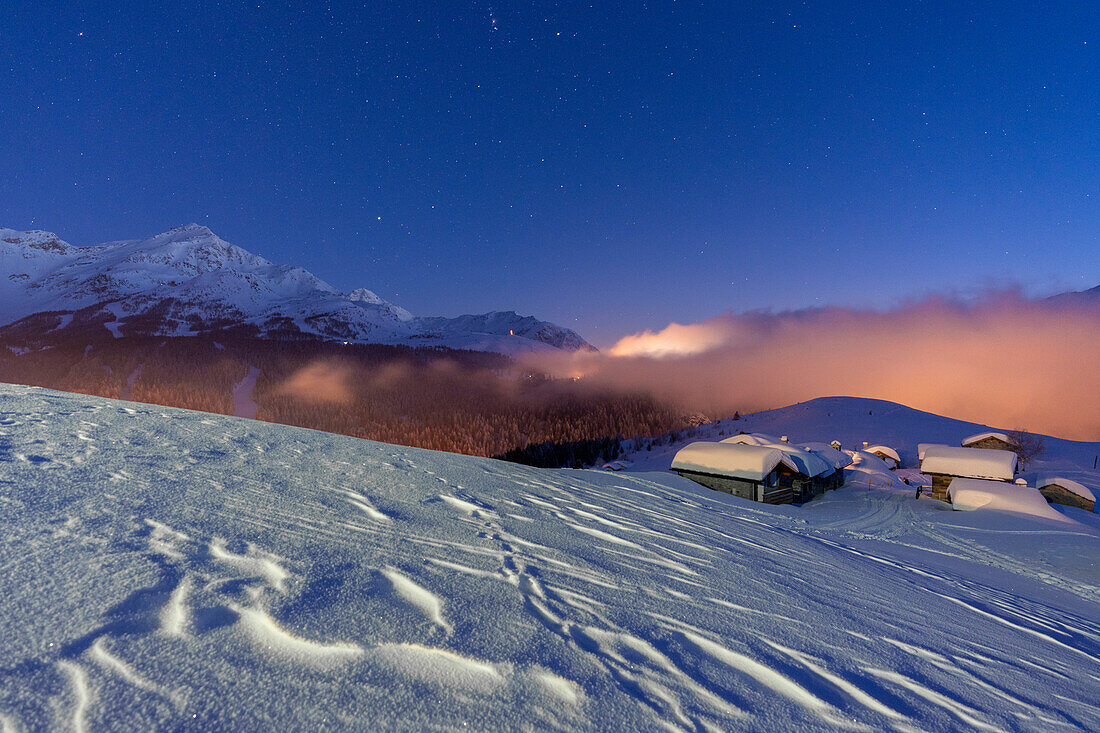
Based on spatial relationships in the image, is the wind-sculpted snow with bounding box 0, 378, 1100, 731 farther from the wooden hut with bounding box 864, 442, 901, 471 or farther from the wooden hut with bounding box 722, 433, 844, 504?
the wooden hut with bounding box 864, 442, 901, 471

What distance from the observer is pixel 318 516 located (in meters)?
4.11

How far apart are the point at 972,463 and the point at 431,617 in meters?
36.8

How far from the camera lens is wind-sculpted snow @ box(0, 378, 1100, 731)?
1.86 meters

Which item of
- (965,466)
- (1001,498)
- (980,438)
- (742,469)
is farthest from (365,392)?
(980,438)

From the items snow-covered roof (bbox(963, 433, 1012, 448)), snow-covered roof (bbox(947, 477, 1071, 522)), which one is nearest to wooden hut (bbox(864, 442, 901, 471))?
snow-covered roof (bbox(963, 433, 1012, 448))

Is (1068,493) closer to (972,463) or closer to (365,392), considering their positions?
(972,463)

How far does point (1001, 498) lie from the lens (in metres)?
19.4

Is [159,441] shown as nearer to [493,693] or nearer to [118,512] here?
[118,512]

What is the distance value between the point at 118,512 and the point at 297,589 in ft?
7.32

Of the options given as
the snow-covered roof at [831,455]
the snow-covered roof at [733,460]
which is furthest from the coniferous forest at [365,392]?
the snow-covered roof at [733,460]

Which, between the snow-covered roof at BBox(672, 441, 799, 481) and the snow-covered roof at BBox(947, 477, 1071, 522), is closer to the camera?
the snow-covered roof at BBox(947, 477, 1071, 522)

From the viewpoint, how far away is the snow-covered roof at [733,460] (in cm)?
2333

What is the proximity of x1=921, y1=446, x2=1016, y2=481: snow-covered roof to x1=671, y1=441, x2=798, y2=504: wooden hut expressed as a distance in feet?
31.3

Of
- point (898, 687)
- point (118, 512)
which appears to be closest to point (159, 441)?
point (118, 512)
